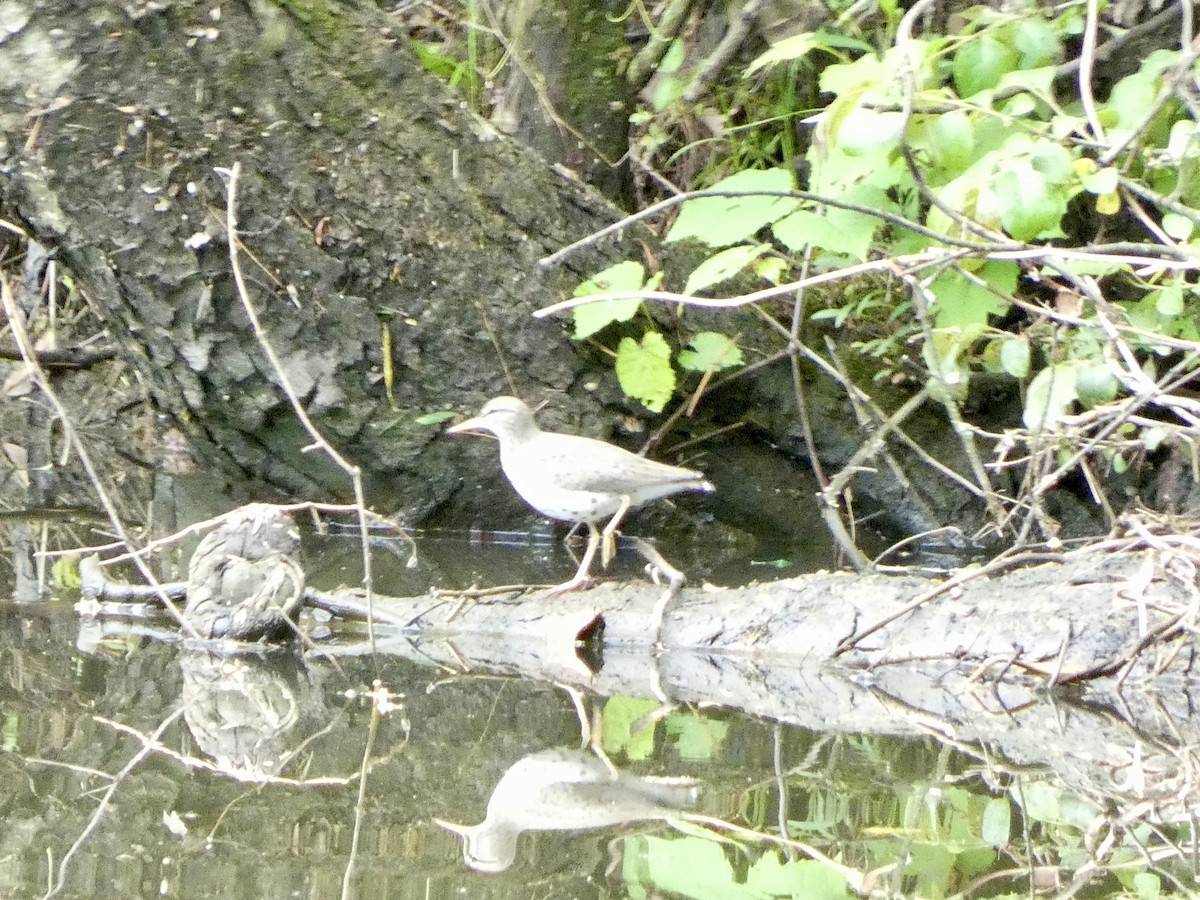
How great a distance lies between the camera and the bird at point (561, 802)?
2264mm

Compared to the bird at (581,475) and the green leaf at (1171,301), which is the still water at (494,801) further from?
the green leaf at (1171,301)

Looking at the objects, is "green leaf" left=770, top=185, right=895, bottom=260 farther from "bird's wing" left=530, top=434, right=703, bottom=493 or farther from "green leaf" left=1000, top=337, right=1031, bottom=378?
"bird's wing" left=530, top=434, right=703, bottom=493

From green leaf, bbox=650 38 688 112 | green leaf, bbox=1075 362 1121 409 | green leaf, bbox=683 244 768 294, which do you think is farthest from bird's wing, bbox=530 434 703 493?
green leaf, bbox=650 38 688 112

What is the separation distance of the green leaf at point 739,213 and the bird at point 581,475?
767 millimetres

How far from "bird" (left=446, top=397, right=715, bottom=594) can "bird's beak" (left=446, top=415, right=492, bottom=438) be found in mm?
164

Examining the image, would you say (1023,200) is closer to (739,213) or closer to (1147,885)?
(739,213)

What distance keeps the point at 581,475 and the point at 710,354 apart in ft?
2.29

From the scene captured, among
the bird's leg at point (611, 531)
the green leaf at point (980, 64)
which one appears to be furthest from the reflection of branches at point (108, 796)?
the green leaf at point (980, 64)

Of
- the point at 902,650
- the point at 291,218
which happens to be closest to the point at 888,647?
the point at 902,650

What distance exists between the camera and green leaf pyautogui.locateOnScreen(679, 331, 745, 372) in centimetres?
526

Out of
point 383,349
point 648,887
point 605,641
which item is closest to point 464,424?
point 383,349

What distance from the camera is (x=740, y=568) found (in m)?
5.18

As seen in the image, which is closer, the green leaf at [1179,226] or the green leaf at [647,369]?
the green leaf at [1179,226]

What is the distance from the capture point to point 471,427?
5.26 m
